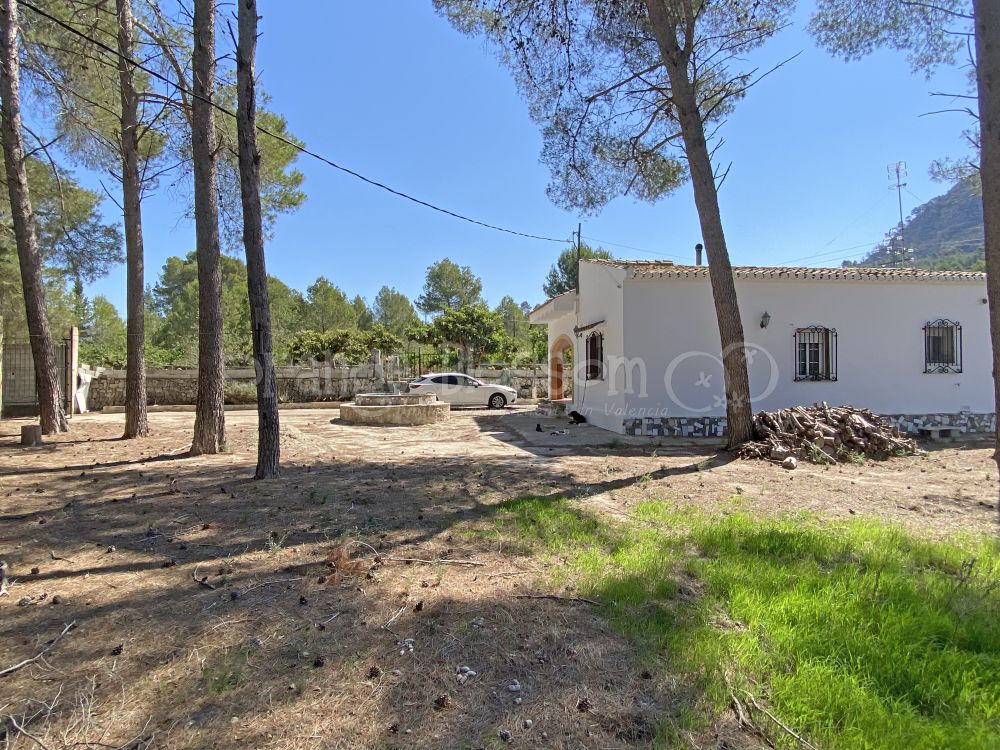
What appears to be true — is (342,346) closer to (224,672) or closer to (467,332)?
(467,332)

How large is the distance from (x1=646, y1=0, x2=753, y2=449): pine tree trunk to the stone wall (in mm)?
14370

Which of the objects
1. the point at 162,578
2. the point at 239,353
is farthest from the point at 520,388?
the point at 162,578

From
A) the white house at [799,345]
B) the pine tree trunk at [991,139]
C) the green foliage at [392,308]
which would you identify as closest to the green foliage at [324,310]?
the green foliage at [392,308]

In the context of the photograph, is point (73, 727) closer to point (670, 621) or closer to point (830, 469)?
point (670, 621)

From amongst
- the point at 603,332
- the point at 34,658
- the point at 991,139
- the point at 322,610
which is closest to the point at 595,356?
the point at 603,332

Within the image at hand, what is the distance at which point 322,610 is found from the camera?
274 centimetres

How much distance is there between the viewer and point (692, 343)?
10766 millimetres

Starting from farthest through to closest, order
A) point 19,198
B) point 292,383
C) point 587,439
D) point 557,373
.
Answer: point 292,383 < point 557,373 < point 587,439 < point 19,198

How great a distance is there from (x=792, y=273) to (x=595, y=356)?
4.53 metres

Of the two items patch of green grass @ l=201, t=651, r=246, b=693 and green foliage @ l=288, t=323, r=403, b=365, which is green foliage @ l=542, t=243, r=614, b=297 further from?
patch of green grass @ l=201, t=651, r=246, b=693

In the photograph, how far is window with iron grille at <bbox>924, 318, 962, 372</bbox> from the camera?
11523 mm

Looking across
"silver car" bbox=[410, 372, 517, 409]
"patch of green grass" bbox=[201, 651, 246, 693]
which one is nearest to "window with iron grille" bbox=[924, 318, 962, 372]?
"silver car" bbox=[410, 372, 517, 409]

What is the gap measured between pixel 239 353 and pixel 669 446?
2383cm

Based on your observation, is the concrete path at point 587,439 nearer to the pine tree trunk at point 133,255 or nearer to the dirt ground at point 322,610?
the dirt ground at point 322,610
